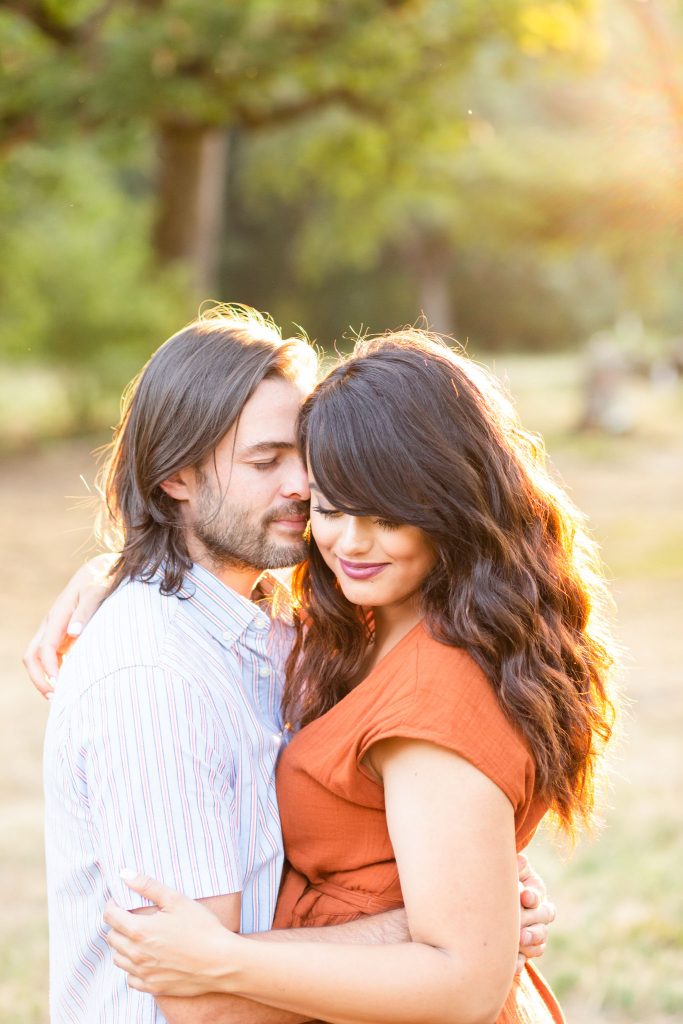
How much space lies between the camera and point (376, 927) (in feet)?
6.25

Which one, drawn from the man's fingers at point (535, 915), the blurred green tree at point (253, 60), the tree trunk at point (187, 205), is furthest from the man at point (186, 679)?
the tree trunk at point (187, 205)

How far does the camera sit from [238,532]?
2342 mm

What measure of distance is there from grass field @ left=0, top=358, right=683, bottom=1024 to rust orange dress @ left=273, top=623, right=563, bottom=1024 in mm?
626

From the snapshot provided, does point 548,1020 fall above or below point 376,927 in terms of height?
below

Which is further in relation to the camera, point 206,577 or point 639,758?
point 639,758

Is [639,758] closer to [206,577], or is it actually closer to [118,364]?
[206,577]

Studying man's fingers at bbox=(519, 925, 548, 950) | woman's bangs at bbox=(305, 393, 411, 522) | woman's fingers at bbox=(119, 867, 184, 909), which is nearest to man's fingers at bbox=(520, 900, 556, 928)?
man's fingers at bbox=(519, 925, 548, 950)

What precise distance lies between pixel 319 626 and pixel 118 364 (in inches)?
512

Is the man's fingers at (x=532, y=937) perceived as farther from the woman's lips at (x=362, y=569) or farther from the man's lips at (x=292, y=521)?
the man's lips at (x=292, y=521)

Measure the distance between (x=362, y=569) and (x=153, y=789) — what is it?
1.76ft

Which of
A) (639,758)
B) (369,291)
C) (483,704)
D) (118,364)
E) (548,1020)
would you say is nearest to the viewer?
(483,704)

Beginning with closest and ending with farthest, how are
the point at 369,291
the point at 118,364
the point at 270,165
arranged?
1. the point at 118,364
2. the point at 270,165
3. the point at 369,291

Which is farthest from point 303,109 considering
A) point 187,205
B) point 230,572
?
point 230,572

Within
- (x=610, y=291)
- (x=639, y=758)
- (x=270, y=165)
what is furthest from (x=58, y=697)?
(x=610, y=291)
